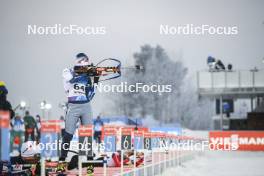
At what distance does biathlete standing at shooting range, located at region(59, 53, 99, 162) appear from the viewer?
29.8ft

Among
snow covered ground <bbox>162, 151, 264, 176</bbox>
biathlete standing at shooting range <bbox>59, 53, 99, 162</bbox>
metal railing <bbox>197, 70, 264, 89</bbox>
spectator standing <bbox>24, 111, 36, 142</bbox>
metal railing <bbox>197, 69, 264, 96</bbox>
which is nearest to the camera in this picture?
biathlete standing at shooting range <bbox>59, 53, 99, 162</bbox>

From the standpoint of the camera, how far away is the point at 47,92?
9758 millimetres

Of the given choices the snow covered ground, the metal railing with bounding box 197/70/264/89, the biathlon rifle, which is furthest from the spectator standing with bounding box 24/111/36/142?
the metal railing with bounding box 197/70/264/89

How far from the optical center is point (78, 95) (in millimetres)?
9164

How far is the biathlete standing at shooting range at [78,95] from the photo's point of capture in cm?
909

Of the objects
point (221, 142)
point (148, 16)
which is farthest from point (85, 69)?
point (221, 142)

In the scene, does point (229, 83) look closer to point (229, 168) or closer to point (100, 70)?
point (229, 168)

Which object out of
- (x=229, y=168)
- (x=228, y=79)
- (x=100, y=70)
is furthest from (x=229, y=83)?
(x=100, y=70)

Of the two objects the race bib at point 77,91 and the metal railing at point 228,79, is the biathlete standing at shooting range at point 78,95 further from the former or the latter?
the metal railing at point 228,79

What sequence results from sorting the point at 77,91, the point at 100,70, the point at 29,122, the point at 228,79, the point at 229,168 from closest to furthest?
the point at 77,91 < the point at 100,70 < the point at 29,122 < the point at 229,168 < the point at 228,79

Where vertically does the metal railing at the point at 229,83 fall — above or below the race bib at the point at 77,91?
above

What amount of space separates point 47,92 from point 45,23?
1023 mm

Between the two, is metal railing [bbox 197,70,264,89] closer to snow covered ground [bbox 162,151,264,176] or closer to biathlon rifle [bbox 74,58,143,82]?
snow covered ground [bbox 162,151,264,176]

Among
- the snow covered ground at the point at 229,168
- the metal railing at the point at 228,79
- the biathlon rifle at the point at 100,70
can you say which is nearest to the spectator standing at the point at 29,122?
the biathlon rifle at the point at 100,70
